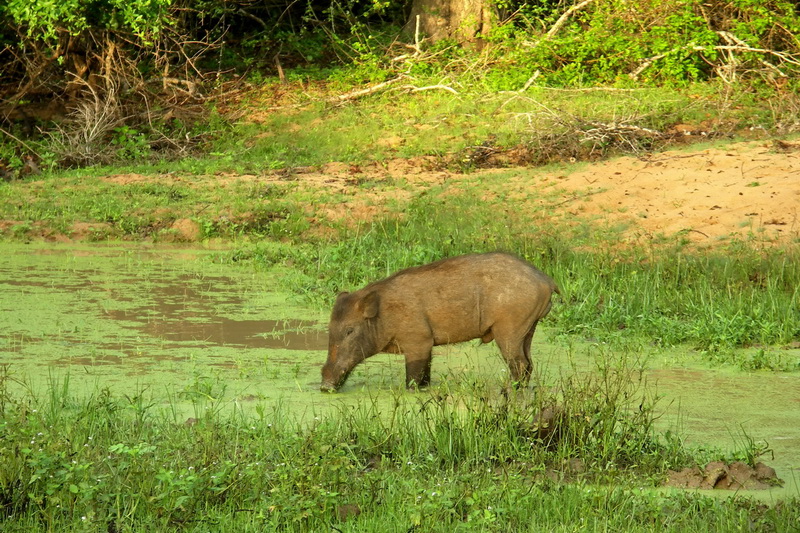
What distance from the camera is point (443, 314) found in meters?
7.52

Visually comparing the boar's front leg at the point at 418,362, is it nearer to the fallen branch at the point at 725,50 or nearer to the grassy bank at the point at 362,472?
the grassy bank at the point at 362,472

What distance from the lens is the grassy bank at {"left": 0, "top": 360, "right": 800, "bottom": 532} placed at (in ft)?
15.5

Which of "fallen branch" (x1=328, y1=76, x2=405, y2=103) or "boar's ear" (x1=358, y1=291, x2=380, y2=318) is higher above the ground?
"boar's ear" (x1=358, y1=291, x2=380, y2=318)

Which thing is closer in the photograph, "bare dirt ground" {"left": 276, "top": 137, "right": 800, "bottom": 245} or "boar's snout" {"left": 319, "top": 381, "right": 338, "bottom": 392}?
"boar's snout" {"left": 319, "top": 381, "right": 338, "bottom": 392}

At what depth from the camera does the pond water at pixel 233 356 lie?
686 cm

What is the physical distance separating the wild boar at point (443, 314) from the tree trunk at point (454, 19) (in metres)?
12.7

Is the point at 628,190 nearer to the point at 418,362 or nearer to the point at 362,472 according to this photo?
the point at 418,362

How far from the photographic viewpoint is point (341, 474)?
505 cm

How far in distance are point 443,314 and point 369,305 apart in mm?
480

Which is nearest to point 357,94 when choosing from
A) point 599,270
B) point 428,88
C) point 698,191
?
point 428,88

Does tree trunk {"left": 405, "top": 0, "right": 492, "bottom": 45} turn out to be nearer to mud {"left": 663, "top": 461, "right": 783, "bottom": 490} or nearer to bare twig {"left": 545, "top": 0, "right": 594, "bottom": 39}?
bare twig {"left": 545, "top": 0, "right": 594, "bottom": 39}

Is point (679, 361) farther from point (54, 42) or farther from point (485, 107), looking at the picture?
point (54, 42)

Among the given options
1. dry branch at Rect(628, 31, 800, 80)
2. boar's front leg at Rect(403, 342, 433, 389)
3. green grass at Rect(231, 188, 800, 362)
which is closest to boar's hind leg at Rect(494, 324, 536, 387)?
boar's front leg at Rect(403, 342, 433, 389)

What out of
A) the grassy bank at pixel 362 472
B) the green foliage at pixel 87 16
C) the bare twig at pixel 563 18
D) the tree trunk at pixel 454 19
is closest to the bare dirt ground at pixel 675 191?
the green foliage at pixel 87 16
